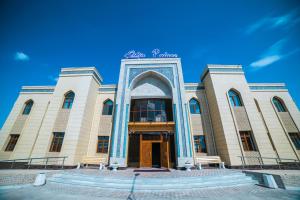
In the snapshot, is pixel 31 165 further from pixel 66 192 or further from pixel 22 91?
pixel 22 91

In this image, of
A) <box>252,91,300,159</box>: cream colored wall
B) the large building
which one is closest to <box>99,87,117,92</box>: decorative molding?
the large building

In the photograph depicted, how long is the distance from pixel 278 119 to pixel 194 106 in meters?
7.91

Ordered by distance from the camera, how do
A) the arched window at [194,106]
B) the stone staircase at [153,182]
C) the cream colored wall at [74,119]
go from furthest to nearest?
1. the arched window at [194,106]
2. the cream colored wall at [74,119]
3. the stone staircase at [153,182]

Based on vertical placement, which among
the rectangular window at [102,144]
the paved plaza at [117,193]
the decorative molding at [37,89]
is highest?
the decorative molding at [37,89]

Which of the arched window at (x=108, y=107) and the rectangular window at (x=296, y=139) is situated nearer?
the rectangular window at (x=296, y=139)

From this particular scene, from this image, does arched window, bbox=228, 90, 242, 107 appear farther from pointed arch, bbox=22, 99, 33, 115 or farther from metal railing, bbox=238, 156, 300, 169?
pointed arch, bbox=22, 99, 33, 115

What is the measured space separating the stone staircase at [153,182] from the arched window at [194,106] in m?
6.42

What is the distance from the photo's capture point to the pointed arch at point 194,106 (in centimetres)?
1287

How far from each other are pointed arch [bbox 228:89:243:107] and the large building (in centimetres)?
10

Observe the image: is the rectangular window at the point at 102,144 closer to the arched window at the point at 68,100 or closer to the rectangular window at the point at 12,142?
the arched window at the point at 68,100

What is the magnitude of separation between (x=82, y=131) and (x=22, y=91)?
9.08m

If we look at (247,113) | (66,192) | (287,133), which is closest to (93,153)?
(66,192)

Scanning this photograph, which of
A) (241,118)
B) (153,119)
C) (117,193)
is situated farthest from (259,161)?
(117,193)

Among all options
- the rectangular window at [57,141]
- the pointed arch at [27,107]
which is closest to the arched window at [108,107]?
the rectangular window at [57,141]
